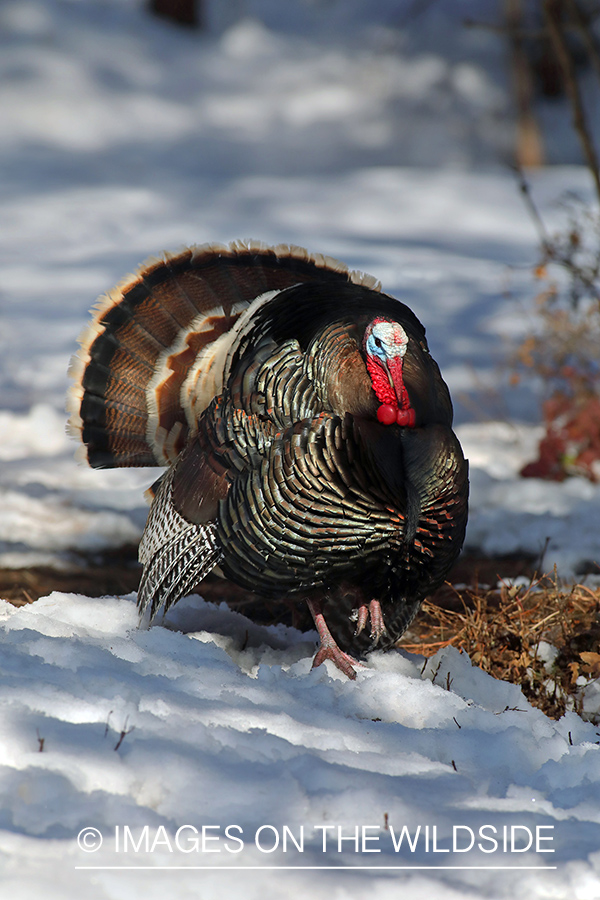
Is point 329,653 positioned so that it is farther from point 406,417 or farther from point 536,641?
point 406,417

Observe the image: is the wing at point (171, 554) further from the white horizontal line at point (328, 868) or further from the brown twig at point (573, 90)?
the brown twig at point (573, 90)

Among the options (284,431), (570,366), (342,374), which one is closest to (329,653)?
(284,431)

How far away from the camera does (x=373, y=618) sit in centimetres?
288

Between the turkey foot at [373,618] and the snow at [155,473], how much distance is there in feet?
0.33

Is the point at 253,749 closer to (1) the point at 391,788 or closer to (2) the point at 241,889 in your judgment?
(1) the point at 391,788

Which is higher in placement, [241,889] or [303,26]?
[303,26]

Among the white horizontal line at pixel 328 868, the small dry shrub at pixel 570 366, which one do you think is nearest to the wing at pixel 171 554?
the white horizontal line at pixel 328 868

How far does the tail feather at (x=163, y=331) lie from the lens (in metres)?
3.28

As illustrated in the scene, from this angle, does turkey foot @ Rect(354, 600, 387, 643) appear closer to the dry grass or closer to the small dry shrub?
the dry grass

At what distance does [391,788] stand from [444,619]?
4.10ft

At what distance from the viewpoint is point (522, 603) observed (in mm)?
3123

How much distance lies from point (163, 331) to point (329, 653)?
1287 millimetres

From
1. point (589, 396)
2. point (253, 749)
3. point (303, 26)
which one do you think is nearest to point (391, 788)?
point (253, 749)

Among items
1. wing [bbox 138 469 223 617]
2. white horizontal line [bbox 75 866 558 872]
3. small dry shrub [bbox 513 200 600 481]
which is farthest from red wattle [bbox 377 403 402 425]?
small dry shrub [bbox 513 200 600 481]
